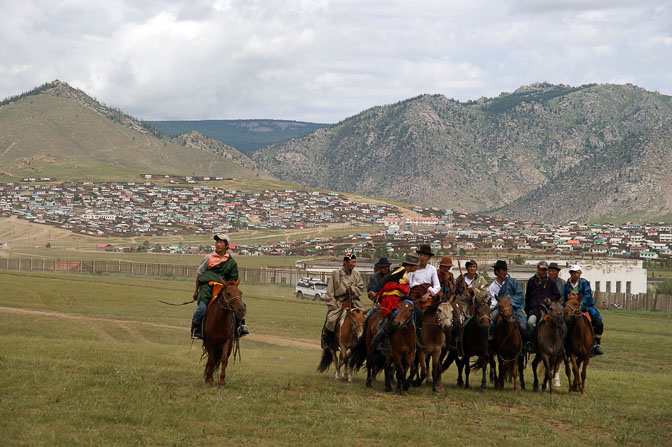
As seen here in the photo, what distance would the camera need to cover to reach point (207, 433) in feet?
39.5

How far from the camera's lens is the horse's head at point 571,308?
1772 centimetres

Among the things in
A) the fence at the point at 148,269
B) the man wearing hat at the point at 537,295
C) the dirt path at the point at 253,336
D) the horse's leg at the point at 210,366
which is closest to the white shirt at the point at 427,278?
the man wearing hat at the point at 537,295

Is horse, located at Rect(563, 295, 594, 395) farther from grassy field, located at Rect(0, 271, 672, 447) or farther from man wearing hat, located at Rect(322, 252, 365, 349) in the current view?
man wearing hat, located at Rect(322, 252, 365, 349)

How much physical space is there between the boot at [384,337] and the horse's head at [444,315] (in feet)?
3.19

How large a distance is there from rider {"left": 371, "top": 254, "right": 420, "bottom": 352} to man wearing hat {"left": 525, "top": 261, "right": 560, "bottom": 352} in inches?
119

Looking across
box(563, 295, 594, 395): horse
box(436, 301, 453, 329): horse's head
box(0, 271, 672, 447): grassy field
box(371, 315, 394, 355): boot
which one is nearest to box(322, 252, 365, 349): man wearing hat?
box(0, 271, 672, 447): grassy field

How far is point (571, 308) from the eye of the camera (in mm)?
17828

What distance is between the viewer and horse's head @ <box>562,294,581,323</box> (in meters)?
17.7

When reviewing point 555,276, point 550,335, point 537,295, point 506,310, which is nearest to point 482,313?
point 506,310

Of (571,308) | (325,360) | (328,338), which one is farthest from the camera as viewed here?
(325,360)

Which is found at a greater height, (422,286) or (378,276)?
(378,276)

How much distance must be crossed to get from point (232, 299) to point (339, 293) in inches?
157

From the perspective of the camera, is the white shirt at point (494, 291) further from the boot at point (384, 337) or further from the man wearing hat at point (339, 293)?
the boot at point (384, 337)

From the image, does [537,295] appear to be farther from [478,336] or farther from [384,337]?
[384,337]
